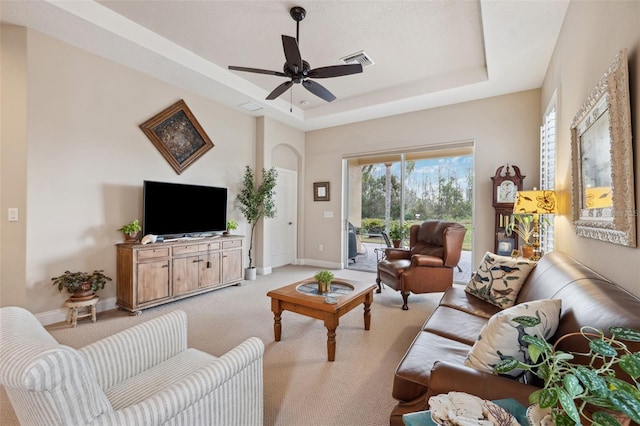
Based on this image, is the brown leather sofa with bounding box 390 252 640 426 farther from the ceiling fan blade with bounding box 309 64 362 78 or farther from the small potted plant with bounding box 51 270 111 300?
the small potted plant with bounding box 51 270 111 300

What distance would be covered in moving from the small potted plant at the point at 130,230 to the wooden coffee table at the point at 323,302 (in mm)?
2100

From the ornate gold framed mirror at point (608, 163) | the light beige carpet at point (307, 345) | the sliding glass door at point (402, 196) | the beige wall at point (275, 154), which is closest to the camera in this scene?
the ornate gold framed mirror at point (608, 163)

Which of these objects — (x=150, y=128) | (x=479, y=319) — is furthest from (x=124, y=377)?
(x=150, y=128)

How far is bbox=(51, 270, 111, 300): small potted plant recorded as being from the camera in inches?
115

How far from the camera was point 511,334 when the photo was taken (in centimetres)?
117

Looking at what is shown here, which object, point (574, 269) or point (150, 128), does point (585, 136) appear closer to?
point (574, 269)

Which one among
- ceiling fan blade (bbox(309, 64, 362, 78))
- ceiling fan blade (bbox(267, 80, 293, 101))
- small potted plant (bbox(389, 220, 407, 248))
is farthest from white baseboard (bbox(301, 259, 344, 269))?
ceiling fan blade (bbox(309, 64, 362, 78))

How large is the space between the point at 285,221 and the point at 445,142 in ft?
11.1

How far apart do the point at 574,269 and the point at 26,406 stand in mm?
2546

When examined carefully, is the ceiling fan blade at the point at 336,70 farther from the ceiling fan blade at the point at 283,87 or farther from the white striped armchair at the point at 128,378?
the white striped armchair at the point at 128,378

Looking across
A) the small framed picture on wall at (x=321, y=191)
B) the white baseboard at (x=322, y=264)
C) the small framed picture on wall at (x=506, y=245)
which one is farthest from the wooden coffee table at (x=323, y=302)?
the small framed picture on wall at (x=321, y=191)

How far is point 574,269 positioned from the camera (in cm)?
170

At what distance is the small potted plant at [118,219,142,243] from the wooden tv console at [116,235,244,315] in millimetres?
91

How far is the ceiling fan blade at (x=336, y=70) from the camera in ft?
8.97
